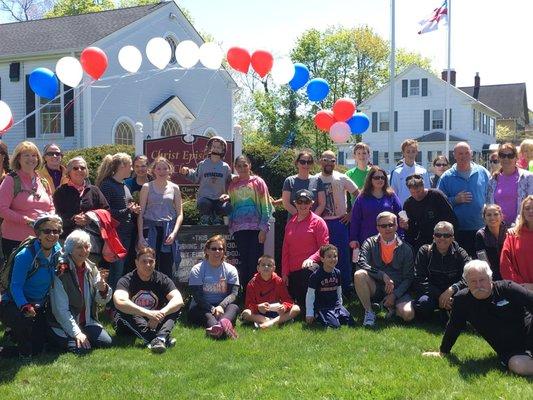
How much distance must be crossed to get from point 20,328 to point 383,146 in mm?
39983

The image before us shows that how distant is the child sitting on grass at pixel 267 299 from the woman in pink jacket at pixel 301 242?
18 cm

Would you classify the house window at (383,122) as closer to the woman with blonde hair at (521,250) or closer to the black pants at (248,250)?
the black pants at (248,250)

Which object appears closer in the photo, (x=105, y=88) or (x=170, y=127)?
(x=105, y=88)

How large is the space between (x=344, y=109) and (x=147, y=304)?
606cm

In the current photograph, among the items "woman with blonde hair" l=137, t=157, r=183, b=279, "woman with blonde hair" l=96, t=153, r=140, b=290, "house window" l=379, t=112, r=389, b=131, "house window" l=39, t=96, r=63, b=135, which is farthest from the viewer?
"house window" l=379, t=112, r=389, b=131

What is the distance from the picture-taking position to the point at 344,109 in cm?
1157

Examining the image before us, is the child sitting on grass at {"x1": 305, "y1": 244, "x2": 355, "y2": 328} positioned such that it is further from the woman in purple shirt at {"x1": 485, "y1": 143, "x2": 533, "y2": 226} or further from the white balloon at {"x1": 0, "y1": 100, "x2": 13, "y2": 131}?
the white balloon at {"x1": 0, "y1": 100, "x2": 13, "y2": 131}

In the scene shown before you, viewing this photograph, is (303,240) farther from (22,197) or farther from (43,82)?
(43,82)

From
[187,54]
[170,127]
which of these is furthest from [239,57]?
[170,127]

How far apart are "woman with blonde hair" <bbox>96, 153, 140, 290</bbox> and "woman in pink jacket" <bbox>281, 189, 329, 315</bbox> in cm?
185

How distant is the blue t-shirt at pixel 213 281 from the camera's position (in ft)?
24.1

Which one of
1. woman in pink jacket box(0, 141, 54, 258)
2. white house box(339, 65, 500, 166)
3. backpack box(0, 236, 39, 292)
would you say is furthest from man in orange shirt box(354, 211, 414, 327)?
white house box(339, 65, 500, 166)

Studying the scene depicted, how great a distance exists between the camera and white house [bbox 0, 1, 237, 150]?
20.6 metres

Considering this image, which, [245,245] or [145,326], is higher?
[245,245]
